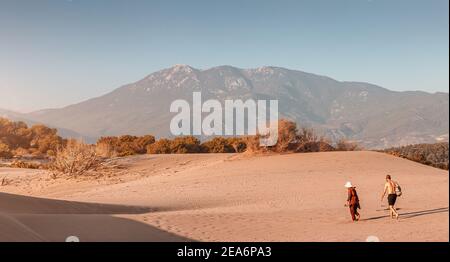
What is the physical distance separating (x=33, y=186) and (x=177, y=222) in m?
15.0

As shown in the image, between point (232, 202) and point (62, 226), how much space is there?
767cm

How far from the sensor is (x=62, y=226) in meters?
10.8

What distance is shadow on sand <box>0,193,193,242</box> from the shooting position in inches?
352

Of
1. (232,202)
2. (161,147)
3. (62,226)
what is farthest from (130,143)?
(62,226)

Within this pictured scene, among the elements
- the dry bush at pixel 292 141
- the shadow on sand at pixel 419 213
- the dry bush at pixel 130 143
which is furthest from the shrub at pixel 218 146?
the shadow on sand at pixel 419 213

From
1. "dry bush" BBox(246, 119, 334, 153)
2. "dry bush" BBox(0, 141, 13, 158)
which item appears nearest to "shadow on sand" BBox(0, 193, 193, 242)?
"dry bush" BBox(246, 119, 334, 153)

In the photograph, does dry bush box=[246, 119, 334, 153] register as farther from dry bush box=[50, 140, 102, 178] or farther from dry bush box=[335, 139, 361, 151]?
dry bush box=[50, 140, 102, 178]

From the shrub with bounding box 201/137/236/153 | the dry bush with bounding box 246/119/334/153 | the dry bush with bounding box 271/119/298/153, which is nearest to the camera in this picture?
the dry bush with bounding box 271/119/298/153

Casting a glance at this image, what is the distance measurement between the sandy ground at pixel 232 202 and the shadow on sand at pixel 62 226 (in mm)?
25

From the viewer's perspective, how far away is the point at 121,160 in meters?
32.7

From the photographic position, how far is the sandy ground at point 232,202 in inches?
428

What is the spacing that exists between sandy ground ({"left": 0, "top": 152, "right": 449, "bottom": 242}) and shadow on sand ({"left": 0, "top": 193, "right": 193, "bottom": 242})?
25 millimetres
